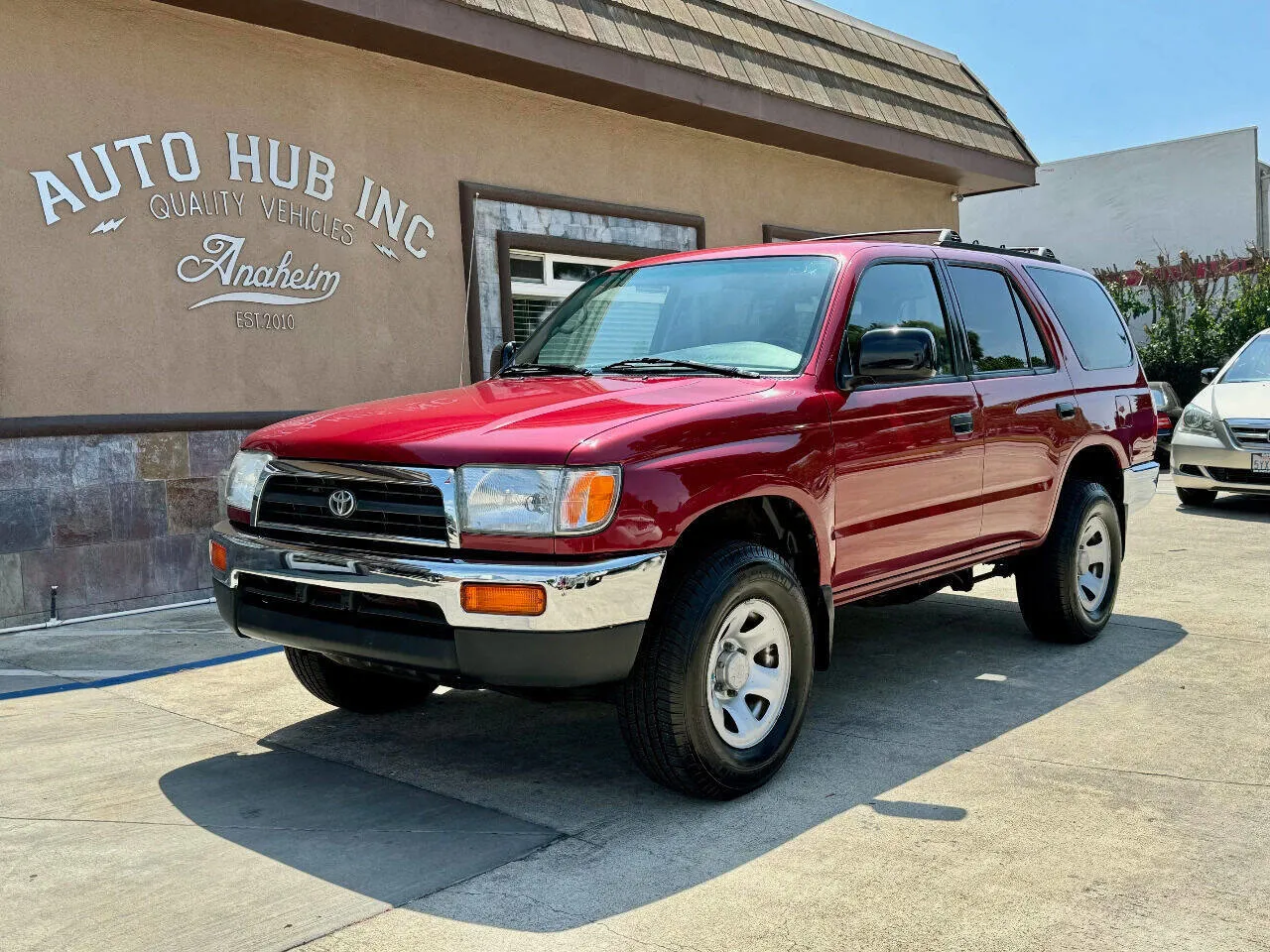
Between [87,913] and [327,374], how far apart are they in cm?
593

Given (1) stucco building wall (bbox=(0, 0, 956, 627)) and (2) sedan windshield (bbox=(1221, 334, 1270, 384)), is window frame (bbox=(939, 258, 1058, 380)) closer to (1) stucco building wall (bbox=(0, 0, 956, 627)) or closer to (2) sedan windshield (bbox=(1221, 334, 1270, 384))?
(1) stucco building wall (bbox=(0, 0, 956, 627))

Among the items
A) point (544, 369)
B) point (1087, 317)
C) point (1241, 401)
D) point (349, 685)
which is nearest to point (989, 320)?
point (1087, 317)

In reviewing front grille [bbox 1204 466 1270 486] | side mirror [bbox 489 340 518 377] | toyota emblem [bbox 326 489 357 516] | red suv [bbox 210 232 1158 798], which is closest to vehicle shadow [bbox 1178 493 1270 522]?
front grille [bbox 1204 466 1270 486]

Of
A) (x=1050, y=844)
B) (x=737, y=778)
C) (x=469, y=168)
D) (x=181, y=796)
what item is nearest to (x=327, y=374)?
(x=469, y=168)

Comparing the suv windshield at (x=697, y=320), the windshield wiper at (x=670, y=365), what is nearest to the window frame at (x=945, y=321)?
the suv windshield at (x=697, y=320)

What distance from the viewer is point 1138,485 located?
6.75 m

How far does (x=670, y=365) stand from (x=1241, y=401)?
8.89 meters

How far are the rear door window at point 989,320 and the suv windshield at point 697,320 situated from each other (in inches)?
36.8

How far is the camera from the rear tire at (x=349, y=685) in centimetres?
490

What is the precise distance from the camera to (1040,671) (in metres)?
5.78

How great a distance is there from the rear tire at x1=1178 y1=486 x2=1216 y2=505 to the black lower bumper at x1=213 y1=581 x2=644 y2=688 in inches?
383

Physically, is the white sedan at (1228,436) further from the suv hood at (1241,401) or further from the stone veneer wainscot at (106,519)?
the stone veneer wainscot at (106,519)

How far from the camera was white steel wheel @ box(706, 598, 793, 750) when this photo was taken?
13.3 ft

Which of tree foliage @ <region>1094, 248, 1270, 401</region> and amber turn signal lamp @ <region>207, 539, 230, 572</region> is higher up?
tree foliage @ <region>1094, 248, 1270, 401</region>
